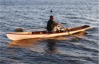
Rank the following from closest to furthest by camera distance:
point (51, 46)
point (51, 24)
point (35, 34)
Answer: point (51, 46) < point (35, 34) < point (51, 24)

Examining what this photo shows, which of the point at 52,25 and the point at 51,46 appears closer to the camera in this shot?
the point at 51,46

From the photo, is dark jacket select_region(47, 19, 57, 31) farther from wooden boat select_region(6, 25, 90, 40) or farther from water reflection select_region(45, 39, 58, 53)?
water reflection select_region(45, 39, 58, 53)

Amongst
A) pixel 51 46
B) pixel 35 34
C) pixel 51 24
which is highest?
pixel 51 24

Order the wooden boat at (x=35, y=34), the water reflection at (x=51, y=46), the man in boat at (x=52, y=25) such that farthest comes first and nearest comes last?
1. the man in boat at (x=52, y=25)
2. the wooden boat at (x=35, y=34)
3. the water reflection at (x=51, y=46)

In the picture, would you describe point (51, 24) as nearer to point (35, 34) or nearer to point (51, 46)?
point (35, 34)

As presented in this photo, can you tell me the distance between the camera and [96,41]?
2188 centimetres

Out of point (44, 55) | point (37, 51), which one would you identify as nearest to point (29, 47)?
point (37, 51)

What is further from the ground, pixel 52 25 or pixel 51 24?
pixel 51 24

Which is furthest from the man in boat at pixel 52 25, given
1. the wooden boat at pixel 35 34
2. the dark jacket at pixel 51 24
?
the wooden boat at pixel 35 34

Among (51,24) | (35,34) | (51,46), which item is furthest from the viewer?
(51,24)

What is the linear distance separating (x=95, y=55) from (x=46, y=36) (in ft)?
21.4

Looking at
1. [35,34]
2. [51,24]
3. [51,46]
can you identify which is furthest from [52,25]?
[51,46]

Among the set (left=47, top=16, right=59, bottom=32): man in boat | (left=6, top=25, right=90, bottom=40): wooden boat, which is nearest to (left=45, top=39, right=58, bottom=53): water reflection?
(left=6, top=25, right=90, bottom=40): wooden boat

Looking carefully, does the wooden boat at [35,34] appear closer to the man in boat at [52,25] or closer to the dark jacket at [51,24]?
the man in boat at [52,25]
